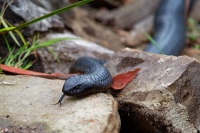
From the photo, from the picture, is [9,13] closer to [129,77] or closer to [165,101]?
[129,77]

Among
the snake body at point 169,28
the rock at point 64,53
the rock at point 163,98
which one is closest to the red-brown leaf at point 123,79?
the rock at point 163,98

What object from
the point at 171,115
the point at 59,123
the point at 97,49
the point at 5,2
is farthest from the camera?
the point at 97,49

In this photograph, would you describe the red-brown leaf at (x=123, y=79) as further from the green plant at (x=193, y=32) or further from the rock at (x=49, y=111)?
the green plant at (x=193, y=32)

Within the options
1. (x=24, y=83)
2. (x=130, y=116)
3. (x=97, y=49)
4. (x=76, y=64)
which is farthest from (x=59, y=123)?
(x=97, y=49)

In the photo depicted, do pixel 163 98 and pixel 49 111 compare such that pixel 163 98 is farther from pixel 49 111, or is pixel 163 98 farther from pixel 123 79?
pixel 49 111

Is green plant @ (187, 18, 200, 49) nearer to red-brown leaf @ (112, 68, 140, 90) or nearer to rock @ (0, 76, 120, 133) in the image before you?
red-brown leaf @ (112, 68, 140, 90)

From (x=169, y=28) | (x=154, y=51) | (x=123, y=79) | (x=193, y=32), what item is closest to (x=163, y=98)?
(x=123, y=79)
